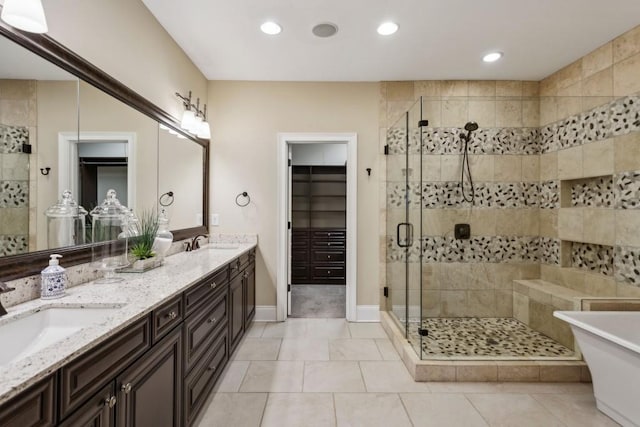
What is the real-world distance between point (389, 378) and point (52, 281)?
85.7 inches

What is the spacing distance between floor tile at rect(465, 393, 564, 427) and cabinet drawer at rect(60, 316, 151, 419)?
2.02 metres

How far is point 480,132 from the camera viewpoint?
10.7 feet

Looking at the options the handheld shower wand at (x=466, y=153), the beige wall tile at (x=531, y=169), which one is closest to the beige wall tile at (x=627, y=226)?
the beige wall tile at (x=531, y=169)

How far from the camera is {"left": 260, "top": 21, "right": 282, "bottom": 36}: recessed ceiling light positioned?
234 centimetres

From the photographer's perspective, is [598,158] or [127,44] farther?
[598,158]

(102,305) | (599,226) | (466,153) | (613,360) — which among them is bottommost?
(613,360)

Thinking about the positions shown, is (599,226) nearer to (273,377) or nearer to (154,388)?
(273,377)

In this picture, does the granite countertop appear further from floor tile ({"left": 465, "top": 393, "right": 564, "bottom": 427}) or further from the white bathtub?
the white bathtub

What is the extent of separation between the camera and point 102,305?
1207 mm

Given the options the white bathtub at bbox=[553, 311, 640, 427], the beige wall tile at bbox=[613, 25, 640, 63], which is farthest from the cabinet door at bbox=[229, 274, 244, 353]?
the beige wall tile at bbox=[613, 25, 640, 63]

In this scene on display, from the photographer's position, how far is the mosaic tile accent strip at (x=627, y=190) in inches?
91.1

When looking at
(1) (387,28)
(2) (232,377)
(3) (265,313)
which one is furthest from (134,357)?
(1) (387,28)

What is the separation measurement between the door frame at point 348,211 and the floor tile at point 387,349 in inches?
20.7

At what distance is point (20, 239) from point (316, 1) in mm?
2248
